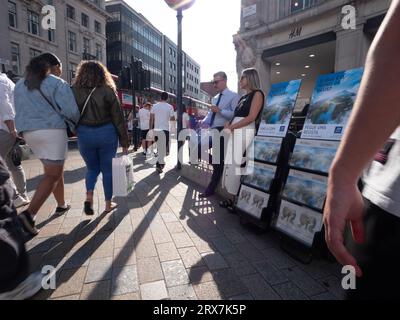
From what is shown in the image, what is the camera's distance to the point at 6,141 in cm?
367

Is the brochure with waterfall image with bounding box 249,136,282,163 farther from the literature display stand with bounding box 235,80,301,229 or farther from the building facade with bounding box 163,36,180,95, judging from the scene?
the building facade with bounding box 163,36,180,95

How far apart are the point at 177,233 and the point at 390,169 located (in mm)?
2602

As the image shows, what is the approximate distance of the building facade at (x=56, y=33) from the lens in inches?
968

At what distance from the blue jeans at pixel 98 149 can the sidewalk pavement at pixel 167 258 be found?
567 mm

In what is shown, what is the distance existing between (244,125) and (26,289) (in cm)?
290

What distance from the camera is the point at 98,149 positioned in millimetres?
3424

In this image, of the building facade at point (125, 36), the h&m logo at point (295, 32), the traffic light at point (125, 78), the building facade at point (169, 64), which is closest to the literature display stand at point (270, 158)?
the traffic light at point (125, 78)

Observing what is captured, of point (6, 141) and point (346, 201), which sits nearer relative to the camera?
point (346, 201)

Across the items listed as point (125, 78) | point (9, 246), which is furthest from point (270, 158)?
point (125, 78)

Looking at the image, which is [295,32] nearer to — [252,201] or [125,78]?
[125,78]

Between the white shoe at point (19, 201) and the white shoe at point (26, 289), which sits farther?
the white shoe at point (19, 201)

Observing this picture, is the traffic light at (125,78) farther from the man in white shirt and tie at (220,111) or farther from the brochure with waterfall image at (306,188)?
the brochure with waterfall image at (306,188)
